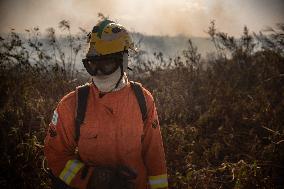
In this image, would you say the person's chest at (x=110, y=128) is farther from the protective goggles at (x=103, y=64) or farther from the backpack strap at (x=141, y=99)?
the protective goggles at (x=103, y=64)

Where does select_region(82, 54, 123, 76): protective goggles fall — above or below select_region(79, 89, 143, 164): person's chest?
above

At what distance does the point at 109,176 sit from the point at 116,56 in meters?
0.78

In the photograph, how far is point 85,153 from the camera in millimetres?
2457

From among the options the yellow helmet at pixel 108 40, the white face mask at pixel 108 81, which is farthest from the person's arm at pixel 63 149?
the yellow helmet at pixel 108 40

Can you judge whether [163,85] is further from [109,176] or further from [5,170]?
[109,176]

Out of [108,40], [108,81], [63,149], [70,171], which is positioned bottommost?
[70,171]

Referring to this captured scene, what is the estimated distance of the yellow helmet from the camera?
2.38m

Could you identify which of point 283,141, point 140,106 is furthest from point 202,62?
point 140,106

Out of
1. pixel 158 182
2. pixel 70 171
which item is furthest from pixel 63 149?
pixel 158 182

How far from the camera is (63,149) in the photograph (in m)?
2.47

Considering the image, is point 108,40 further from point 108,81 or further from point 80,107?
point 80,107

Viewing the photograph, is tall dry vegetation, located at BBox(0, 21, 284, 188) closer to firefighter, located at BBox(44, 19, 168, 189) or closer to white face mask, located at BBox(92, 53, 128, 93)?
firefighter, located at BBox(44, 19, 168, 189)

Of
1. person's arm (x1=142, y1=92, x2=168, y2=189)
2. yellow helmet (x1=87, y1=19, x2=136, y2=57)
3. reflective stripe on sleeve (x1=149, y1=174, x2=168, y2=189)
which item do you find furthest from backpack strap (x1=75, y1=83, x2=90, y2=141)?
reflective stripe on sleeve (x1=149, y1=174, x2=168, y2=189)

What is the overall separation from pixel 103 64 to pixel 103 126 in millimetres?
405
